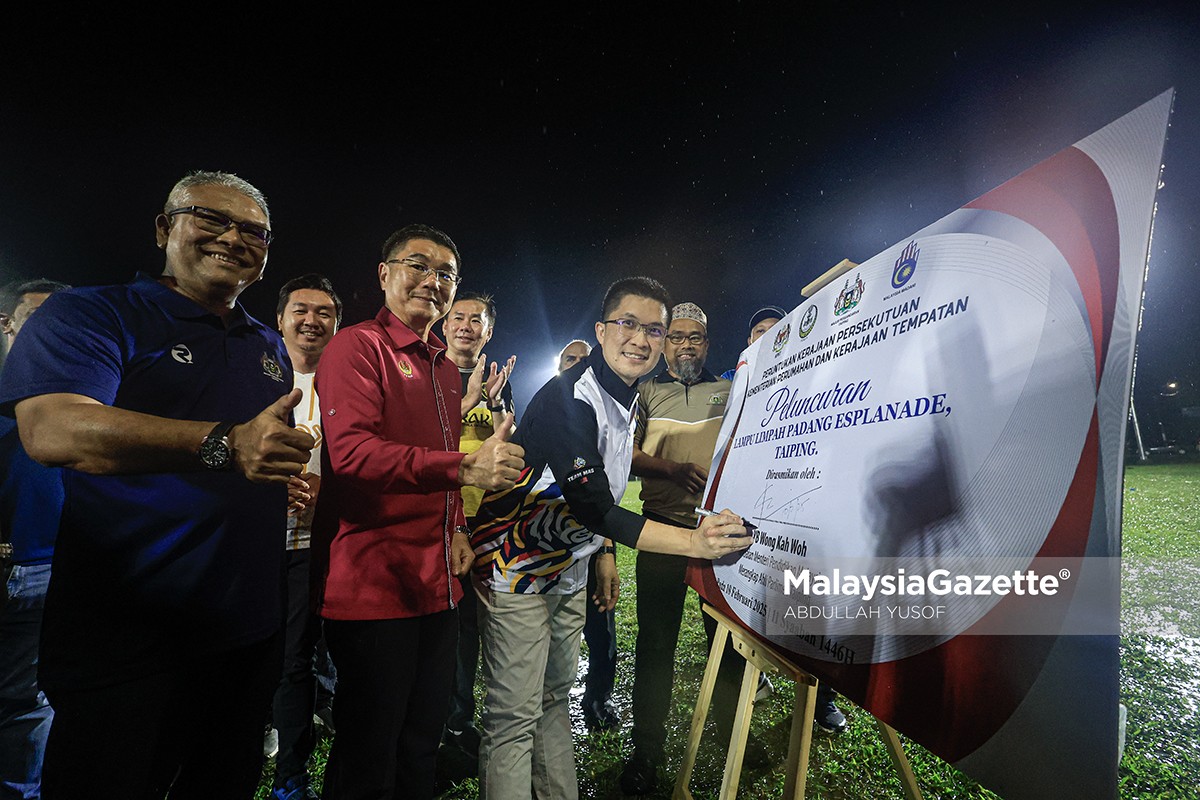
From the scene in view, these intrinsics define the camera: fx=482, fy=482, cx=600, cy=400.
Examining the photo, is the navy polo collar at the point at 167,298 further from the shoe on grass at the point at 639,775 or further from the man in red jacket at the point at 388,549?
the shoe on grass at the point at 639,775

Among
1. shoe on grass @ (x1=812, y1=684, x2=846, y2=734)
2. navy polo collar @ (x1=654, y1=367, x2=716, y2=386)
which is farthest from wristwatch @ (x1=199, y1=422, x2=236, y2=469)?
shoe on grass @ (x1=812, y1=684, x2=846, y2=734)

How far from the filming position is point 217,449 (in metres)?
1.36

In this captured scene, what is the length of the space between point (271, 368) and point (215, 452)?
2.14ft

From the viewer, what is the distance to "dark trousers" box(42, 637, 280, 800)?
128 centimetres

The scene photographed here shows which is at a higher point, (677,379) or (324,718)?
(677,379)

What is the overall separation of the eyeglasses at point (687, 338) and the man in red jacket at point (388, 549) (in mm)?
2037

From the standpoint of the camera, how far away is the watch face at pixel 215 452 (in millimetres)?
1349

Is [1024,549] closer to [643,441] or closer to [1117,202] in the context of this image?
[1117,202]

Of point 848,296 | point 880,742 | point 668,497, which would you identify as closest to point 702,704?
point 668,497

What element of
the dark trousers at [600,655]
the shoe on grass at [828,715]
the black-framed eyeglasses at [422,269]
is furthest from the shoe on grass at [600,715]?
the black-framed eyeglasses at [422,269]

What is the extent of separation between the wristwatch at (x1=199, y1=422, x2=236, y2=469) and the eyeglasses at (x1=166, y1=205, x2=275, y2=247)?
79cm

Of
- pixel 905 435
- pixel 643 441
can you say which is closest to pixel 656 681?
pixel 643 441

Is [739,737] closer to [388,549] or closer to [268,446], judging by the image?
[388,549]

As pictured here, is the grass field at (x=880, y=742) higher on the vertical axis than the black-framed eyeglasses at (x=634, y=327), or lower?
lower
